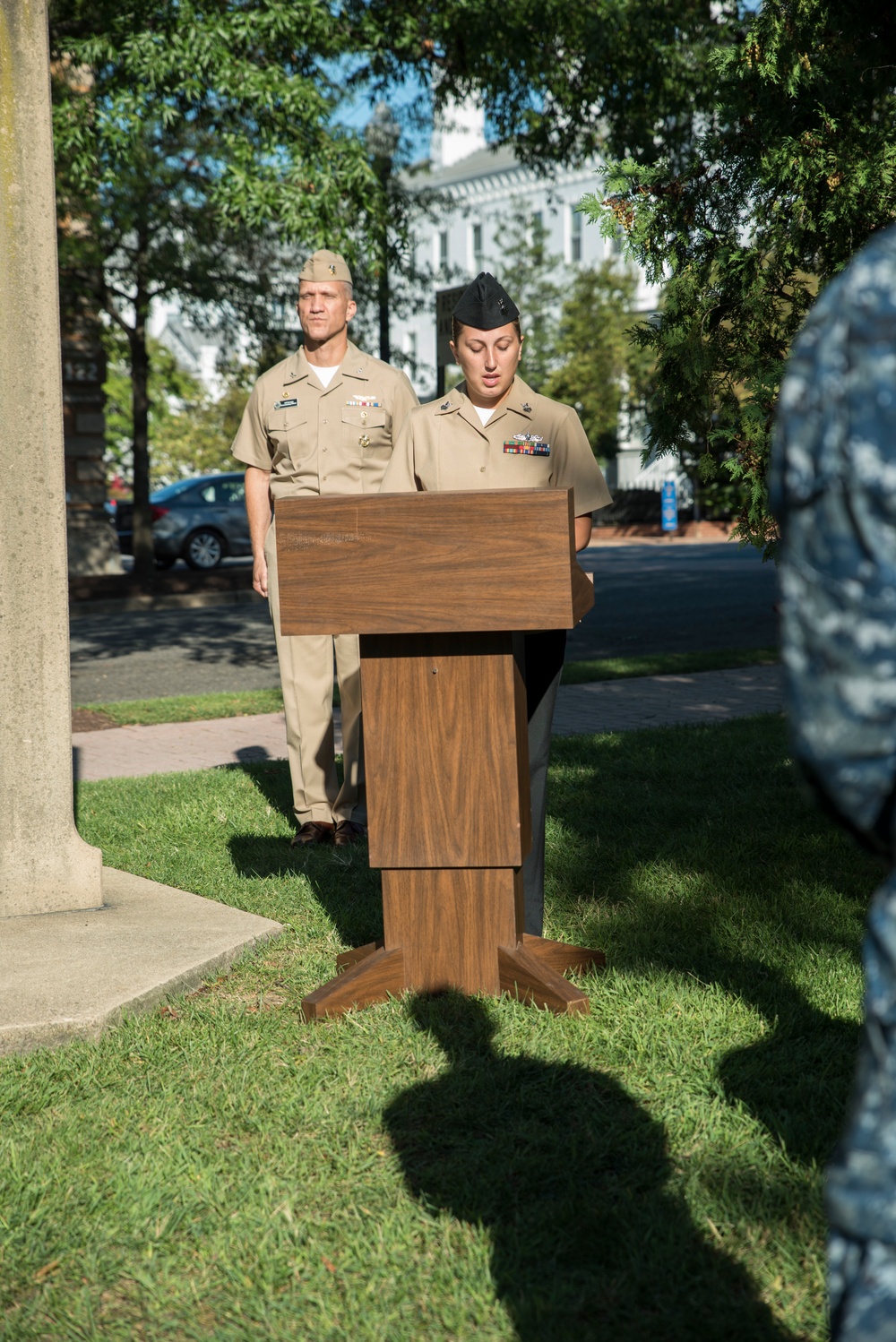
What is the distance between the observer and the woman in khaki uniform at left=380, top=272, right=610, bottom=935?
4.42m

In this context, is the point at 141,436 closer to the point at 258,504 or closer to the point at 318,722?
the point at 258,504

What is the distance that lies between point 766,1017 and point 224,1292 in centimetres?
173

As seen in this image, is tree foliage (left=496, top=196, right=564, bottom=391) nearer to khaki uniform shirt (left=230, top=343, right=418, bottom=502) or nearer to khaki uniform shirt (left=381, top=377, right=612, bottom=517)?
khaki uniform shirt (left=230, top=343, right=418, bottom=502)

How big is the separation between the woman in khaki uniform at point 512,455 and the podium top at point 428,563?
77 centimetres

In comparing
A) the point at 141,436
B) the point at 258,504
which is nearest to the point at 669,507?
the point at 141,436

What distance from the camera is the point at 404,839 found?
4.05 metres

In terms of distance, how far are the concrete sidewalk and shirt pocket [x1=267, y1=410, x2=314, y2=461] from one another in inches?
99.5

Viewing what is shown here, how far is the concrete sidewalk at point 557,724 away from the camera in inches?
330

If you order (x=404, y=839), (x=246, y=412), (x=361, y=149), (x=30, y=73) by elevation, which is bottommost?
(x=404, y=839)

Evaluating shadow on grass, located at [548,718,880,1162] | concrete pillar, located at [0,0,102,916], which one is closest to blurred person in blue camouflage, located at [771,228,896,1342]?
shadow on grass, located at [548,718,880,1162]

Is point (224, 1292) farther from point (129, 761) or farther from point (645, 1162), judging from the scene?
point (129, 761)

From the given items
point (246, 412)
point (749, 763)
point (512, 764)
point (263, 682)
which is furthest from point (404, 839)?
point (263, 682)

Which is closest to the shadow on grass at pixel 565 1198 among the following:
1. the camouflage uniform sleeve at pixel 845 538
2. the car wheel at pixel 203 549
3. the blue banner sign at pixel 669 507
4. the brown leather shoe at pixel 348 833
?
the camouflage uniform sleeve at pixel 845 538

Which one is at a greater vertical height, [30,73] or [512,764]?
[30,73]
